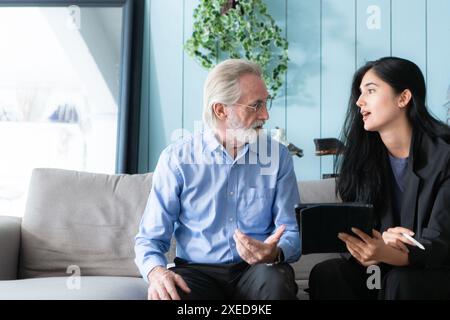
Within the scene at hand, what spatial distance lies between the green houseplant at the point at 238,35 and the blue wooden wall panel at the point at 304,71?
11 cm

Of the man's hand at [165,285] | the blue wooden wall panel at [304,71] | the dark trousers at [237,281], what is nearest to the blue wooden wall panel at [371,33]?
the blue wooden wall panel at [304,71]

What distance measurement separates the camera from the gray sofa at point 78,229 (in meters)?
2.01

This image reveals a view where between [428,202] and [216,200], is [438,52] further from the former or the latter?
[216,200]

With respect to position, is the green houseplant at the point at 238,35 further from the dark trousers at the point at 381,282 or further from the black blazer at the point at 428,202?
the dark trousers at the point at 381,282

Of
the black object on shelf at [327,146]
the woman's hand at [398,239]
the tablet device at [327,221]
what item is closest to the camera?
the tablet device at [327,221]

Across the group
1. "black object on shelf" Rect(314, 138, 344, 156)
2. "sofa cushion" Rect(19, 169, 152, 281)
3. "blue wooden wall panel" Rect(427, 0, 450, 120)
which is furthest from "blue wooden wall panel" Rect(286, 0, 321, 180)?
"sofa cushion" Rect(19, 169, 152, 281)

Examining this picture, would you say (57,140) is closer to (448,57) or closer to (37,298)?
(37,298)

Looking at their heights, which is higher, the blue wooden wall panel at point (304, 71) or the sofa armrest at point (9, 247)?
the blue wooden wall panel at point (304, 71)

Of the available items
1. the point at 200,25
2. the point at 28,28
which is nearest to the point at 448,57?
the point at 200,25

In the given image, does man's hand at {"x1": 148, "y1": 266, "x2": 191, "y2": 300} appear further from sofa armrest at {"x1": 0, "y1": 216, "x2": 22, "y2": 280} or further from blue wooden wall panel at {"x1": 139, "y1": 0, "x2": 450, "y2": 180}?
blue wooden wall panel at {"x1": 139, "y1": 0, "x2": 450, "y2": 180}

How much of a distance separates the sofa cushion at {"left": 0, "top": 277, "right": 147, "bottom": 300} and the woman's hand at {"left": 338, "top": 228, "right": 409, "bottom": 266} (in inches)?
27.9

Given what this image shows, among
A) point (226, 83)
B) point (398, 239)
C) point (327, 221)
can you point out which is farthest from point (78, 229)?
point (398, 239)

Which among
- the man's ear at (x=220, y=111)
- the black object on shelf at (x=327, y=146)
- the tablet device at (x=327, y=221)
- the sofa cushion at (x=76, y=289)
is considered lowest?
the sofa cushion at (x=76, y=289)

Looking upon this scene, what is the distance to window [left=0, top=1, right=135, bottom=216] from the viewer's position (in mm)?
2869
